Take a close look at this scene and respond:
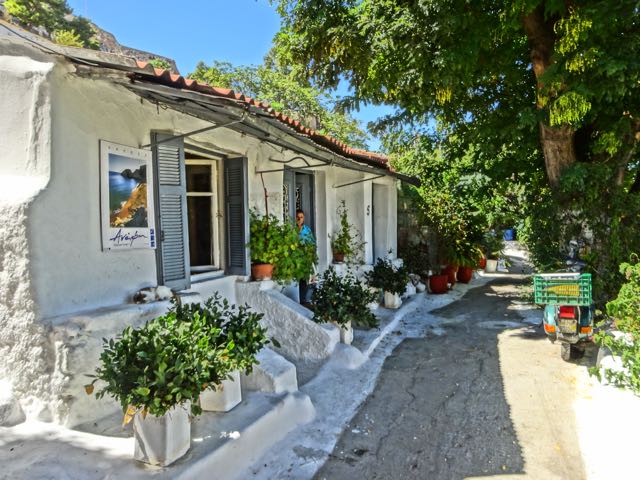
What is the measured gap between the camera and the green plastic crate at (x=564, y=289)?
207 inches

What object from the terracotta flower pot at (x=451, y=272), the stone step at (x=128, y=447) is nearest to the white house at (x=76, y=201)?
the stone step at (x=128, y=447)

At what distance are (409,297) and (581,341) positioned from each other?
13.9 feet

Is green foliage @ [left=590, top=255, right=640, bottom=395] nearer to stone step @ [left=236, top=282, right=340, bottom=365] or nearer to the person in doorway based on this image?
stone step @ [left=236, top=282, right=340, bottom=365]

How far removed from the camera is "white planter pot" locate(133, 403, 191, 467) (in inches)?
107

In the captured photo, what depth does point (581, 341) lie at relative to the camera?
565 cm

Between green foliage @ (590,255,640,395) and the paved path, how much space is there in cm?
61

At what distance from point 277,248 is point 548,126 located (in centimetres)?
474

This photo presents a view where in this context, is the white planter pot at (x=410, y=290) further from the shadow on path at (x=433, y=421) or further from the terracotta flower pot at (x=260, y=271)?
the terracotta flower pot at (x=260, y=271)

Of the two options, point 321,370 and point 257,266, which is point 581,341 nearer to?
point 321,370

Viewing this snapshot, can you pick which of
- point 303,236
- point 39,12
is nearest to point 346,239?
point 303,236

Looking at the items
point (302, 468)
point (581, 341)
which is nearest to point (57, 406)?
point (302, 468)

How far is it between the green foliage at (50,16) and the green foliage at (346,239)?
12983mm

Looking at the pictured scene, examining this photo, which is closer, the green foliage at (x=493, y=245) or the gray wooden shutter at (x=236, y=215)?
the gray wooden shutter at (x=236, y=215)

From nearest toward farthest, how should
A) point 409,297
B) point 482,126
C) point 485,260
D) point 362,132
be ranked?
point 482,126, point 409,297, point 485,260, point 362,132
